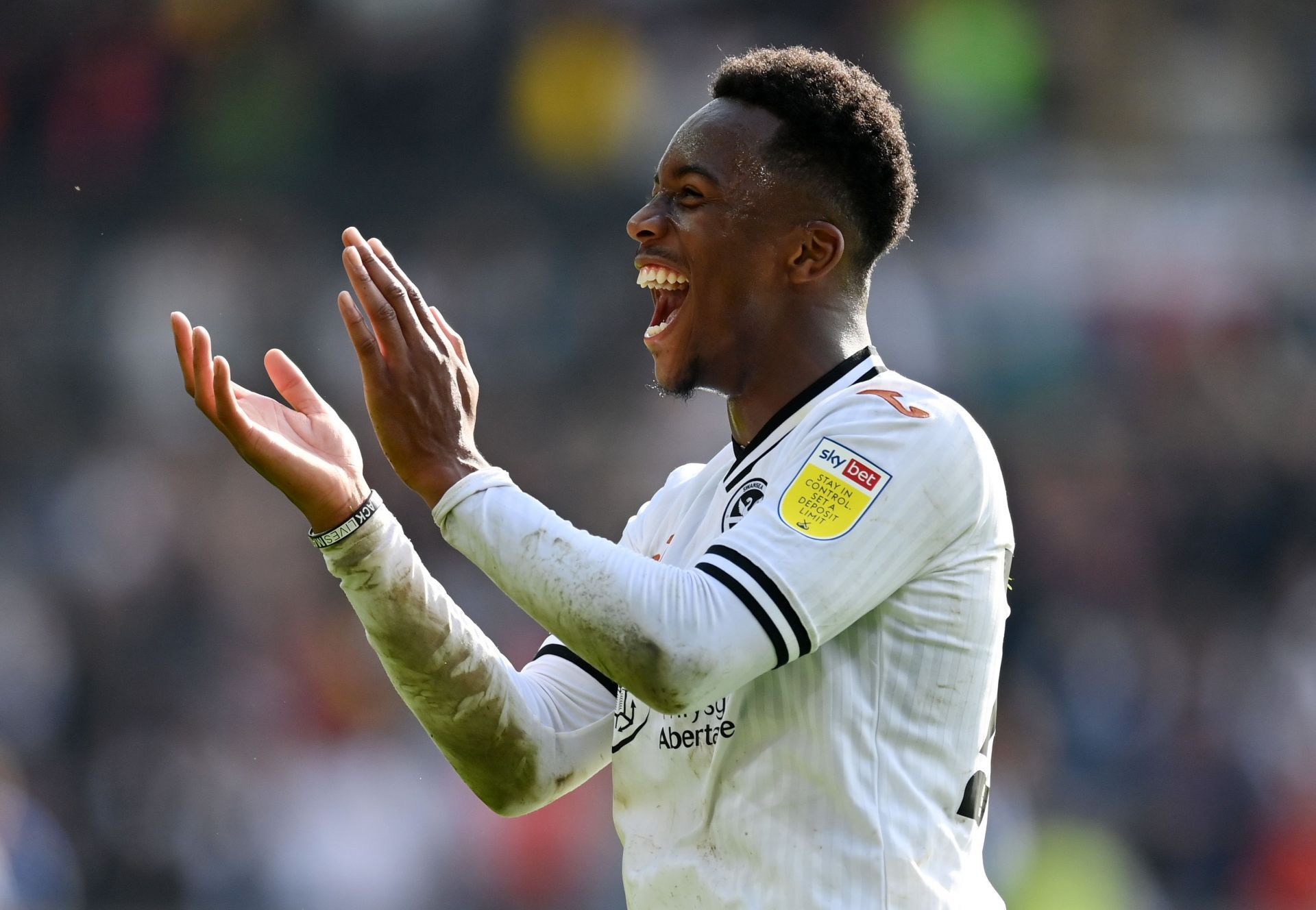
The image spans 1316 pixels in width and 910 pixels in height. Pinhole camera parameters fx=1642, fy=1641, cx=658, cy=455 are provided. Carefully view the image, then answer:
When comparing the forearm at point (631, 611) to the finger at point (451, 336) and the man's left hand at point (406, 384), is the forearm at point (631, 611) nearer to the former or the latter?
the man's left hand at point (406, 384)

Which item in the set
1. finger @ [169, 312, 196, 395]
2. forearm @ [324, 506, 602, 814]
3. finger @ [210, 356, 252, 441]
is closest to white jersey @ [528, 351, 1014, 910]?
forearm @ [324, 506, 602, 814]

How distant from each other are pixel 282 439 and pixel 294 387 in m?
0.29

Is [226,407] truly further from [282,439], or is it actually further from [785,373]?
[785,373]

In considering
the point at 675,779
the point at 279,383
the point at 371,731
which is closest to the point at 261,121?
the point at 371,731

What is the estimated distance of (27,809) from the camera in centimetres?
818

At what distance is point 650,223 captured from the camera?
3.20m

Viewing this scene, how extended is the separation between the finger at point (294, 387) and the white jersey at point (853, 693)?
2.83 ft

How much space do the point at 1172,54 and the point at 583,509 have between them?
6189 mm

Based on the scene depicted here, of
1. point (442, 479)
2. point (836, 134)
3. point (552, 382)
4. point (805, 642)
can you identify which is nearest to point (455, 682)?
point (442, 479)

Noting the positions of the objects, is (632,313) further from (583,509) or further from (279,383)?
(279,383)

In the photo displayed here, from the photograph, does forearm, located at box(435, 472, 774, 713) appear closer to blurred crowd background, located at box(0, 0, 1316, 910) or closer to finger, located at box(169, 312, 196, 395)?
finger, located at box(169, 312, 196, 395)

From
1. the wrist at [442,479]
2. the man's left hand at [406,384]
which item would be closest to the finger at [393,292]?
the man's left hand at [406,384]

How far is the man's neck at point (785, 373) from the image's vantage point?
10.2 ft

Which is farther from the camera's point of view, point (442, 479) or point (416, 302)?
point (416, 302)
